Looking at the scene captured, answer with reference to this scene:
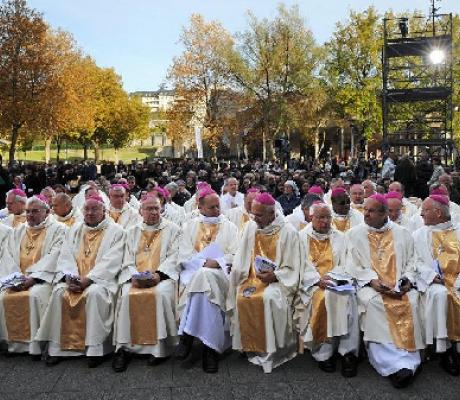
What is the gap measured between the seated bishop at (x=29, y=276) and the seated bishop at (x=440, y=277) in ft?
13.4

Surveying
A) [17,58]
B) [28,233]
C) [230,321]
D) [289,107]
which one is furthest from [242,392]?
[289,107]

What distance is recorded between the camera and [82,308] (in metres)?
5.77

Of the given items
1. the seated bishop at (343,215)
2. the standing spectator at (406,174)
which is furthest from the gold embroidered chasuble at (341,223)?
the standing spectator at (406,174)

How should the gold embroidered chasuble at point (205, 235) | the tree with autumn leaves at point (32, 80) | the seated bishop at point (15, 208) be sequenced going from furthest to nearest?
the tree with autumn leaves at point (32, 80) < the seated bishop at point (15, 208) < the gold embroidered chasuble at point (205, 235)

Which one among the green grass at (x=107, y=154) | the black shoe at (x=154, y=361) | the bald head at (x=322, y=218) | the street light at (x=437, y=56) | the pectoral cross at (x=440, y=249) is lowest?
the black shoe at (x=154, y=361)

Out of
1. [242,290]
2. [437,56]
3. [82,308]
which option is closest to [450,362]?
[242,290]

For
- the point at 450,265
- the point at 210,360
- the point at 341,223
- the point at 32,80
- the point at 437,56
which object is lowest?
the point at 210,360

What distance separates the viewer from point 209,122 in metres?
37.4

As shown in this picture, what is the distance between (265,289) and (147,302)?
1.26 metres

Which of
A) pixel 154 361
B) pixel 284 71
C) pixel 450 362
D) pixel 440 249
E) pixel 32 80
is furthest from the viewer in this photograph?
pixel 284 71

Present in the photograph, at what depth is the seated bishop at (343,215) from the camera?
7.25 meters

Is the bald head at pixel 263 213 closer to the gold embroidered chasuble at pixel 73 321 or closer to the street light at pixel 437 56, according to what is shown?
the gold embroidered chasuble at pixel 73 321

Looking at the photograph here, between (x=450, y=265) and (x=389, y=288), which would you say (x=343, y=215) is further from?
(x=389, y=288)

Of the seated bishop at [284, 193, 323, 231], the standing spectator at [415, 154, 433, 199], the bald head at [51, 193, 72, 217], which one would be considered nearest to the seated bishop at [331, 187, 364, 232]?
the seated bishop at [284, 193, 323, 231]
